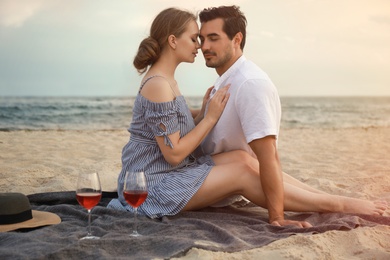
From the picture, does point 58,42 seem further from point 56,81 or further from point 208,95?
point 208,95

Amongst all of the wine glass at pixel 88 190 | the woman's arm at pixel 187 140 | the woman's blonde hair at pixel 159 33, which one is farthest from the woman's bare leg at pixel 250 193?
the wine glass at pixel 88 190

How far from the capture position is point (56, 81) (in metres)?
24.3

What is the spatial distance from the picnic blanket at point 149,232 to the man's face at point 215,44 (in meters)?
1.09

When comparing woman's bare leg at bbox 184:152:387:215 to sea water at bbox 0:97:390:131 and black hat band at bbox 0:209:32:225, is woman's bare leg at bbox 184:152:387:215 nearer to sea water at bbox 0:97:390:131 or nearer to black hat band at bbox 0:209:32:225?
black hat band at bbox 0:209:32:225

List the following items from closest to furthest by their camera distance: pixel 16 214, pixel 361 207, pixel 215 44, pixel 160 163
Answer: pixel 16 214, pixel 160 163, pixel 361 207, pixel 215 44

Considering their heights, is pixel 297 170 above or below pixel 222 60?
below

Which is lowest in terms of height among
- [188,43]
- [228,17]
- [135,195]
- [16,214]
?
[16,214]

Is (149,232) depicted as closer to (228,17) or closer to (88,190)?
(88,190)

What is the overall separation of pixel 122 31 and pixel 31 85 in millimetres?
4553

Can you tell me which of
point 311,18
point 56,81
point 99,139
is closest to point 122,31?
point 56,81

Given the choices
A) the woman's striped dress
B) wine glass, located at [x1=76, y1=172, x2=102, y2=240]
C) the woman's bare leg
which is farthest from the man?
wine glass, located at [x1=76, y1=172, x2=102, y2=240]

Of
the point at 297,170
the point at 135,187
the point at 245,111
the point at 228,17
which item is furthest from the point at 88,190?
the point at 297,170

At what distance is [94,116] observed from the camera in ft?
68.0

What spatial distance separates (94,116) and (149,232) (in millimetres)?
17766
